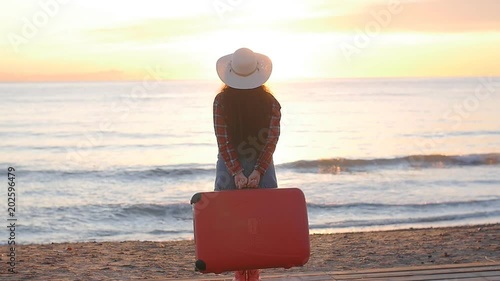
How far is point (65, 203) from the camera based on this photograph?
14492 mm

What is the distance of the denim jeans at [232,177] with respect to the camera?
4324mm

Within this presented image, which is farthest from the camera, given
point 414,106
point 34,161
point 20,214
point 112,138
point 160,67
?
point 414,106

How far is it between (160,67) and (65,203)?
2707 centimetres

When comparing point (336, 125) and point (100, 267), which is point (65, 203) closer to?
point (100, 267)

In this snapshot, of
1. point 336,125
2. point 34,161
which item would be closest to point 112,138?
point 34,161

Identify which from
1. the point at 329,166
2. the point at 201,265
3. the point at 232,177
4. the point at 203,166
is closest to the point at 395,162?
the point at 329,166

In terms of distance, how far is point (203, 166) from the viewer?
20.6 metres

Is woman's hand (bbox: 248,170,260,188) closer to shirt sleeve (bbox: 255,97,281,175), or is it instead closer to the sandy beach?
shirt sleeve (bbox: 255,97,281,175)

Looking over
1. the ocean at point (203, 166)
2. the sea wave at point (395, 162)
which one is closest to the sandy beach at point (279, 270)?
the ocean at point (203, 166)

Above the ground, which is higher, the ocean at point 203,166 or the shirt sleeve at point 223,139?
the ocean at point 203,166

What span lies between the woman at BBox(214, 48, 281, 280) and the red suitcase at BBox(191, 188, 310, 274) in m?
0.20

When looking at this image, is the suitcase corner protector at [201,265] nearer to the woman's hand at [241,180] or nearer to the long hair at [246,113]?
the woman's hand at [241,180]

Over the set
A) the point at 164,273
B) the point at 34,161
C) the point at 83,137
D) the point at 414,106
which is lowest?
the point at 164,273

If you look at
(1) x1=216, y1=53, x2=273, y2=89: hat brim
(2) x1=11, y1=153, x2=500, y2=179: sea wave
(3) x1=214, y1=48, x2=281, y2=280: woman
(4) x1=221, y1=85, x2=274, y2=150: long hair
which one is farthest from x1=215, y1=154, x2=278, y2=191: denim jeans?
(2) x1=11, y1=153, x2=500, y2=179: sea wave
